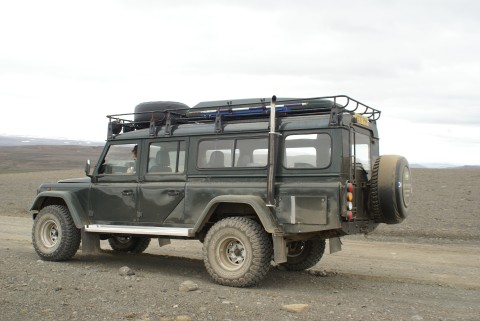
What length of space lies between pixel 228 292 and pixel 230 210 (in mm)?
1234

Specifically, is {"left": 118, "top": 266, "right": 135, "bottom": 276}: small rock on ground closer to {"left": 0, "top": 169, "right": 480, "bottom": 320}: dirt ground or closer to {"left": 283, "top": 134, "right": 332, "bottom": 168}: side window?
{"left": 0, "top": 169, "right": 480, "bottom": 320}: dirt ground

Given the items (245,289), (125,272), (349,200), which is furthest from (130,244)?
(349,200)

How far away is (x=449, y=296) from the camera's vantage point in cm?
679

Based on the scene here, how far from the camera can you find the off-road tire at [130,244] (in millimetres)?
10062

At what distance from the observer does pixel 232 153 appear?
760 cm

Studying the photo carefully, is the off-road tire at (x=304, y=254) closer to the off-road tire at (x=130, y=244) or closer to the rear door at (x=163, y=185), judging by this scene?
the rear door at (x=163, y=185)

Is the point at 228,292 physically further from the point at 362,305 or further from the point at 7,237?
the point at 7,237

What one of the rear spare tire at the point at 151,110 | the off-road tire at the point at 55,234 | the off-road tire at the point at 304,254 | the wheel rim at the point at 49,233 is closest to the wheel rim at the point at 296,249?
the off-road tire at the point at 304,254

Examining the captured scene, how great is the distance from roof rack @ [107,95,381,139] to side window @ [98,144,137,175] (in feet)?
0.96

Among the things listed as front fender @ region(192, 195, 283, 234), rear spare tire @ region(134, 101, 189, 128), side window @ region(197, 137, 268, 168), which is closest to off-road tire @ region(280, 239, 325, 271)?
front fender @ region(192, 195, 283, 234)

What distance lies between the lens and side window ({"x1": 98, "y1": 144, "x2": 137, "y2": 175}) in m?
8.62

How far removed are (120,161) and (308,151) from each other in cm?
340

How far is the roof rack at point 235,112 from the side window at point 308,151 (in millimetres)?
297

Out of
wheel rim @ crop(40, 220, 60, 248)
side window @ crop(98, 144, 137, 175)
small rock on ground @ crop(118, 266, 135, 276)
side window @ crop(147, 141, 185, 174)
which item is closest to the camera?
small rock on ground @ crop(118, 266, 135, 276)
